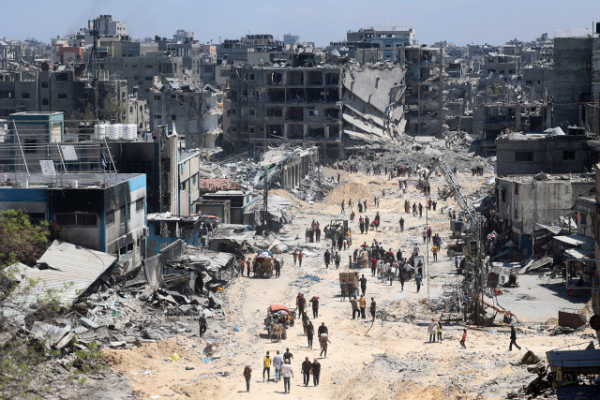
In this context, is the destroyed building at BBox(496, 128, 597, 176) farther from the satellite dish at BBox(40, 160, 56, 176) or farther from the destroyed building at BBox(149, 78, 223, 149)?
the destroyed building at BBox(149, 78, 223, 149)

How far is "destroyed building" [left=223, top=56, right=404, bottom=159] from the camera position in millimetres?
96000

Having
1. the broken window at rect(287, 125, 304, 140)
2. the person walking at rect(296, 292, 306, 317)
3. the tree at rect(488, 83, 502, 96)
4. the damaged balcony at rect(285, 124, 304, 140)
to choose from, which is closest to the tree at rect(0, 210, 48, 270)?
the person walking at rect(296, 292, 306, 317)

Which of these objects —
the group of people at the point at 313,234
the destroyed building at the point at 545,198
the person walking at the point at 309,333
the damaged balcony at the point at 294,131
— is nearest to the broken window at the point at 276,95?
the damaged balcony at the point at 294,131

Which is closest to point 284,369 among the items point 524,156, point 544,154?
point 524,156

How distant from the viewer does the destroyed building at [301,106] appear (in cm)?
9600

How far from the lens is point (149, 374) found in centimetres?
2891

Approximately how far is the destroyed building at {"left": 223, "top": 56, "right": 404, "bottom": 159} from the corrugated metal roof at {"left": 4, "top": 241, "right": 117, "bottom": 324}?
5819cm

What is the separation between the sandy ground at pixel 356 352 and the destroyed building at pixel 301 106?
52.2m

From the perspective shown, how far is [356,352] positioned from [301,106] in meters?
65.2

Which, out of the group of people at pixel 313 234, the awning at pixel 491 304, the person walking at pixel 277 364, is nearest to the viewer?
the person walking at pixel 277 364

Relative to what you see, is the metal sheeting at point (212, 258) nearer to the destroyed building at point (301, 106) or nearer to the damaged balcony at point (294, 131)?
the destroyed building at point (301, 106)

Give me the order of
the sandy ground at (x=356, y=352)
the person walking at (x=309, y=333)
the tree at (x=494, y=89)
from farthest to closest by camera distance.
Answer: the tree at (x=494, y=89), the person walking at (x=309, y=333), the sandy ground at (x=356, y=352)

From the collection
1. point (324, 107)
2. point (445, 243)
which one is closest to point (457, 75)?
point (324, 107)

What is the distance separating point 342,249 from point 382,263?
7.40 meters
